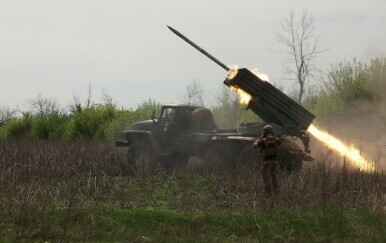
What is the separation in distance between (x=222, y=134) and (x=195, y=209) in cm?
657

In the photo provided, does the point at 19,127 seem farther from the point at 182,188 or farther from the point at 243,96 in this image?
the point at 182,188

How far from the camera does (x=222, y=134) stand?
53.7 feet

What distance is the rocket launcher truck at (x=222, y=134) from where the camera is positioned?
15391 millimetres

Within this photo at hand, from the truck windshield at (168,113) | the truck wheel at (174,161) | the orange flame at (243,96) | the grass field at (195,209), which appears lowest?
the grass field at (195,209)

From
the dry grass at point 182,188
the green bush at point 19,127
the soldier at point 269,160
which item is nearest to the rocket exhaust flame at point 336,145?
the dry grass at point 182,188

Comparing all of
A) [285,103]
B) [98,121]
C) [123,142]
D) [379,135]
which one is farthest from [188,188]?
[98,121]

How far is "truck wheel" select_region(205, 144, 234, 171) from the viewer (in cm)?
1567

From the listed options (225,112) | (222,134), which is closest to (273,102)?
(222,134)

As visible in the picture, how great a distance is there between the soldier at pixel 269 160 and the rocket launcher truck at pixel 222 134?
3671 millimetres

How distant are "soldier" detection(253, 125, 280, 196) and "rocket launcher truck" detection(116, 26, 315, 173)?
367 centimetres

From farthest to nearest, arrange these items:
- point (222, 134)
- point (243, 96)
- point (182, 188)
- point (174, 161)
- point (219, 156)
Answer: point (174, 161), point (222, 134), point (219, 156), point (243, 96), point (182, 188)

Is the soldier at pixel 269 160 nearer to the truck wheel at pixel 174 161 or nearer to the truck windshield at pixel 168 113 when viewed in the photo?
the truck windshield at pixel 168 113

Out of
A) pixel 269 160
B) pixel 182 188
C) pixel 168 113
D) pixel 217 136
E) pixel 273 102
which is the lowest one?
pixel 182 188

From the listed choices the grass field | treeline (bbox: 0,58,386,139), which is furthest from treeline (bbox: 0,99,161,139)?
the grass field
